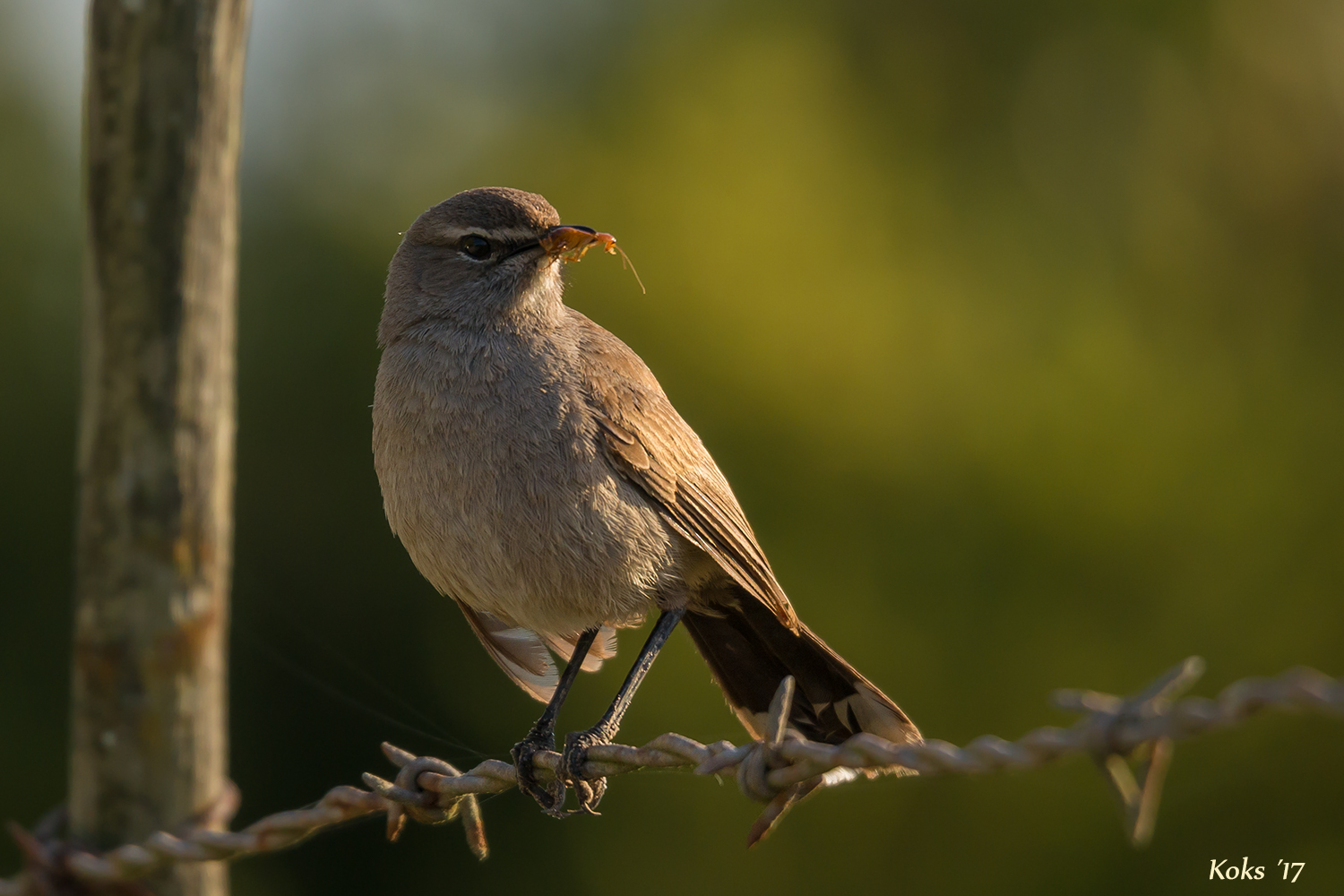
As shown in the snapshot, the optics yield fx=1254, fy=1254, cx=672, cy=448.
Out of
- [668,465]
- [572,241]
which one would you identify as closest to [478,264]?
[572,241]

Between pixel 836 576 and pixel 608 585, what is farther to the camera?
pixel 836 576

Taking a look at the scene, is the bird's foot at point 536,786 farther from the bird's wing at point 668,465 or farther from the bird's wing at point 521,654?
the bird's wing at point 668,465

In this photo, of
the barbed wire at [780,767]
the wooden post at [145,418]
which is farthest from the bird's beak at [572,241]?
the barbed wire at [780,767]

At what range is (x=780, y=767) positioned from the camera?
261 centimetres

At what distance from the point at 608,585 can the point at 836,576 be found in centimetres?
402

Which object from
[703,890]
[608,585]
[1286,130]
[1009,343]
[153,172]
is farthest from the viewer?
[1286,130]

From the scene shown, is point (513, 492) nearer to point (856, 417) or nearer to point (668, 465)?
point (668, 465)

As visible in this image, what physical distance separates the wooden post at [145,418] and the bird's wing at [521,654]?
187 cm

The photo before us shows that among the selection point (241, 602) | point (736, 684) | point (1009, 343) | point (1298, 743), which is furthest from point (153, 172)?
point (1298, 743)

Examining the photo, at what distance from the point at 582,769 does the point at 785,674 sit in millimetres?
1272

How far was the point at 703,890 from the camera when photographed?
7.57m

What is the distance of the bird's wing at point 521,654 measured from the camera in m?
5.03

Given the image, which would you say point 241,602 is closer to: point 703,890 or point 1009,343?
point 703,890

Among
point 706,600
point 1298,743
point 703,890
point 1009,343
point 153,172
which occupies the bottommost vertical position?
point 703,890
